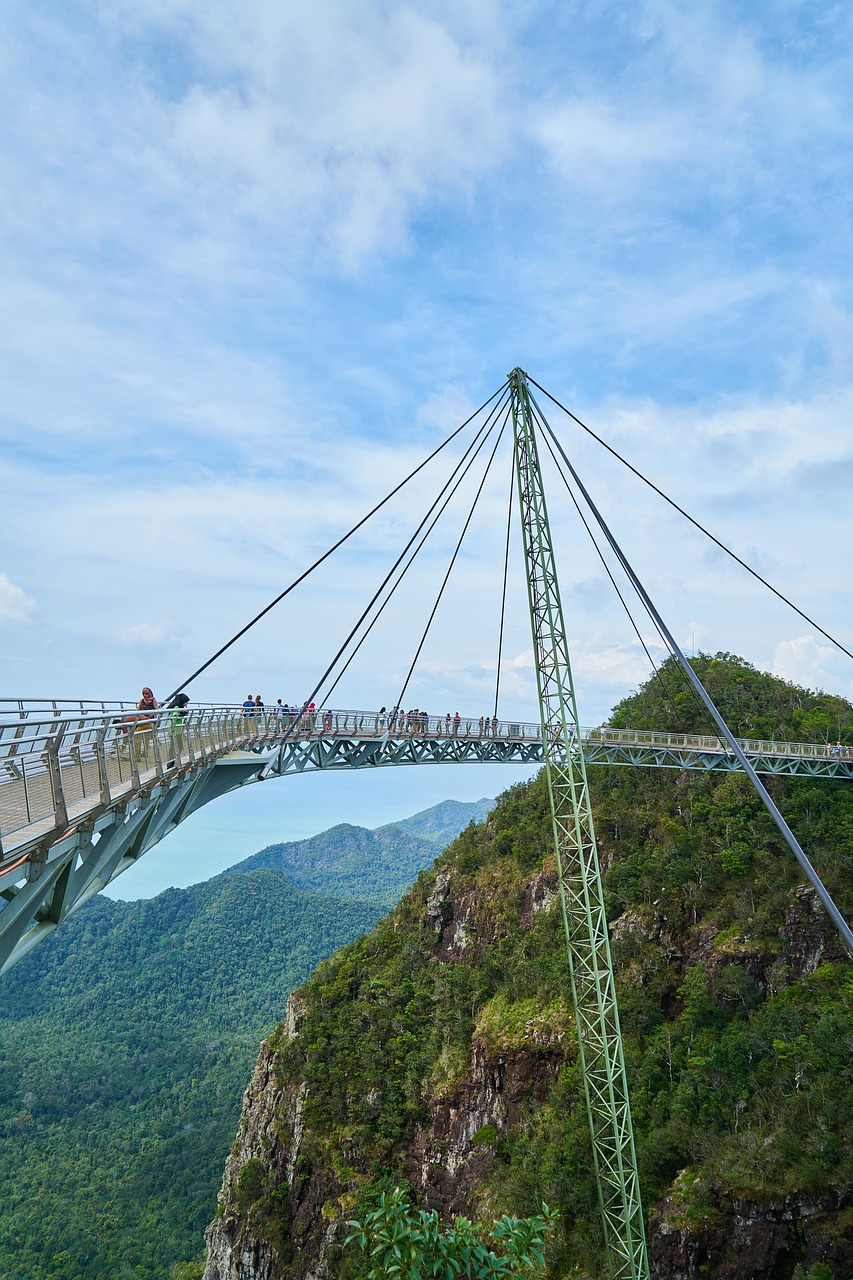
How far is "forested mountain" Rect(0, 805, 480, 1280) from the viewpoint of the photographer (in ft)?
189

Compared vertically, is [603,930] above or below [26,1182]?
above

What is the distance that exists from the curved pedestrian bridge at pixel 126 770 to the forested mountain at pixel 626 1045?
1019 centimetres

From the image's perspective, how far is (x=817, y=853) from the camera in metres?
28.2

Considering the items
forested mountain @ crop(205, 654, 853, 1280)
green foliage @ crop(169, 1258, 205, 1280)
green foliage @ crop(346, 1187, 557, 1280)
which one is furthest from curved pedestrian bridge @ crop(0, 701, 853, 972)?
green foliage @ crop(169, 1258, 205, 1280)

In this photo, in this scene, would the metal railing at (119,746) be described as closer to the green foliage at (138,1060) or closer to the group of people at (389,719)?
the group of people at (389,719)

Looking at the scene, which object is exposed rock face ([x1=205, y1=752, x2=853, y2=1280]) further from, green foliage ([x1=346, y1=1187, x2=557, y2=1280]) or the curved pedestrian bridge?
green foliage ([x1=346, y1=1187, x2=557, y2=1280])

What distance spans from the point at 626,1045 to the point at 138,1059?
85.1 meters

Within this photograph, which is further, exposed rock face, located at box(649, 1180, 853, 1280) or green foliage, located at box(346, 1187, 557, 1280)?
exposed rock face, located at box(649, 1180, 853, 1280)

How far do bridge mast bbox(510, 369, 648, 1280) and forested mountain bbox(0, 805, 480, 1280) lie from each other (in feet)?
65.0

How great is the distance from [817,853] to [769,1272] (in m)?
14.1

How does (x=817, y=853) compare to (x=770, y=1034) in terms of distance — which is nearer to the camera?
(x=770, y=1034)

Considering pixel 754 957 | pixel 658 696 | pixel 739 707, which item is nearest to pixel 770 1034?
pixel 754 957

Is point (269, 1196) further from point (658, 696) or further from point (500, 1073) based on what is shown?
point (658, 696)

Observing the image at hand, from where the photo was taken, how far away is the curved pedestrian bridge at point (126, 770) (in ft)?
20.4
